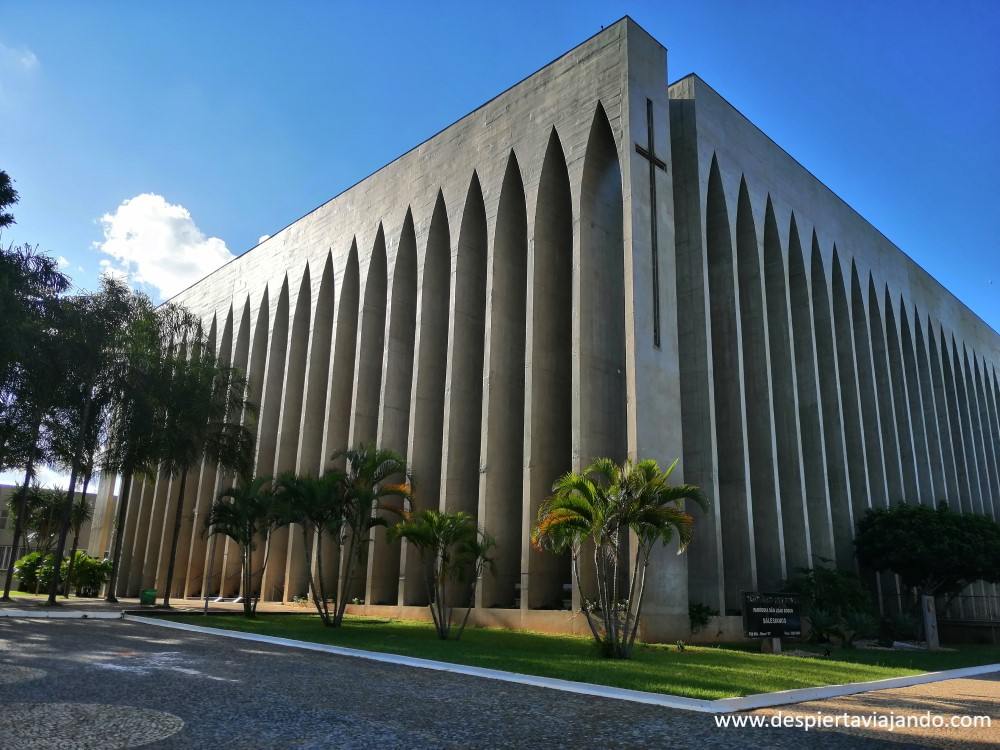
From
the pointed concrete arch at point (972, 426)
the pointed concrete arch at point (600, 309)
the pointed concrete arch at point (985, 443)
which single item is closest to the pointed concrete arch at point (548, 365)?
the pointed concrete arch at point (600, 309)

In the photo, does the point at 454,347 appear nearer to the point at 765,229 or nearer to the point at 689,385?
the point at 689,385

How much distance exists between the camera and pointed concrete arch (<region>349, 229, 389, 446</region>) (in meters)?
32.2

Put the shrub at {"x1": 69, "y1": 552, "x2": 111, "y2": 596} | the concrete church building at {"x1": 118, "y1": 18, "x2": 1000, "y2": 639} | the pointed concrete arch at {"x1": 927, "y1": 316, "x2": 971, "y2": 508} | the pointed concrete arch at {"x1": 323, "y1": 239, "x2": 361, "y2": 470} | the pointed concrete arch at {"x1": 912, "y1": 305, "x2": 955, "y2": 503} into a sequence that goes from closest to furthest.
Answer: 1. the concrete church building at {"x1": 118, "y1": 18, "x2": 1000, "y2": 639}
2. the pointed concrete arch at {"x1": 323, "y1": 239, "x2": 361, "y2": 470}
3. the pointed concrete arch at {"x1": 912, "y1": 305, "x2": 955, "y2": 503}
4. the shrub at {"x1": 69, "y1": 552, "x2": 111, "y2": 596}
5. the pointed concrete arch at {"x1": 927, "y1": 316, "x2": 971, "y2": 508}

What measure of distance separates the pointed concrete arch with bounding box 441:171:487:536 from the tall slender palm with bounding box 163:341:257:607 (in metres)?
11.9

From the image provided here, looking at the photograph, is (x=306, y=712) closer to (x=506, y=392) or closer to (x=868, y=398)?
(x=506, y=392)

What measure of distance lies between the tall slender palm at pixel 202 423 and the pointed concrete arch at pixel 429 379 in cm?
1005

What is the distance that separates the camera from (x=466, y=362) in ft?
91.4

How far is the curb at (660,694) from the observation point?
8.79m

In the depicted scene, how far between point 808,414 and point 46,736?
95.7ft

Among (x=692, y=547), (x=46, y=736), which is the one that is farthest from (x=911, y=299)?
(x=46, y=736)

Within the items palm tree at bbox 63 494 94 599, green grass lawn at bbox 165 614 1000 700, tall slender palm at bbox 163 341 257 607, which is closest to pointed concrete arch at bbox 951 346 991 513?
green grass lawn at bbox 165 614 1000 700

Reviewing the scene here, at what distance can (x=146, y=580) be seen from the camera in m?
42.9

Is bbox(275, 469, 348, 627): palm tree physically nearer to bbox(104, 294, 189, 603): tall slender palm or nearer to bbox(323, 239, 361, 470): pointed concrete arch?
bbox(323, 239, 361, 470): pointed concrete arch

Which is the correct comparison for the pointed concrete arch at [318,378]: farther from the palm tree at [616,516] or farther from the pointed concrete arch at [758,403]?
the palm tree at [616,516]
